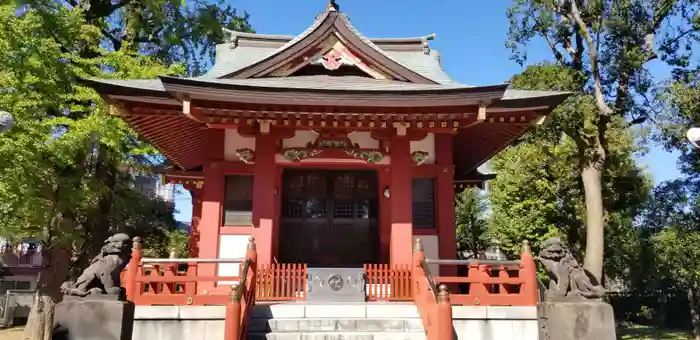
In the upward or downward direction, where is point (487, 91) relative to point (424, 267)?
upward

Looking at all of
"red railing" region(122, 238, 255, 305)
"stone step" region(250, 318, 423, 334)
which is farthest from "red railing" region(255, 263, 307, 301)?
"stone step" region(250, 318, 423, 334)

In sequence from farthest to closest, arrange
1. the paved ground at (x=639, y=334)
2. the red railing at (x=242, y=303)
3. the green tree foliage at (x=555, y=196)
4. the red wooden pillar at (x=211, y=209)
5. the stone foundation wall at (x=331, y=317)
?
the green tree foliage at (x=555, y=196), the paved ground at (x=639, y=334), the red wooden pillar at (x=211, y=209), the stone foundation wall at (x=331, y=317), the red railing at (x=242, y=303)

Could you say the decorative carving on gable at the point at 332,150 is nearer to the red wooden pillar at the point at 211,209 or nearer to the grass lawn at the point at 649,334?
the red wooden pillar at the point at 211,209

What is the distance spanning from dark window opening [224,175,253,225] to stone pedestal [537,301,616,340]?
6663mm

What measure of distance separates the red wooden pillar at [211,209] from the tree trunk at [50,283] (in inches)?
327

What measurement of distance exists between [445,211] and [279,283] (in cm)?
422

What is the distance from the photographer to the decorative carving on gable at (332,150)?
11.4 metres

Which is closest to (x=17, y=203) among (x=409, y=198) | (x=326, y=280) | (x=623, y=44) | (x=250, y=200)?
(x=250, y=200)

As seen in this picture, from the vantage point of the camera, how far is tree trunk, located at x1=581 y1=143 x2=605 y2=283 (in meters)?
17.9

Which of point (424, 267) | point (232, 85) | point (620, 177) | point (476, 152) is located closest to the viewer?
point (424, 267)

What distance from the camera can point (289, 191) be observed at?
13477 mm

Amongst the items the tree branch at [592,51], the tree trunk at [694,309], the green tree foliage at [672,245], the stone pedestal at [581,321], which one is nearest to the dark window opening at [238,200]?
the stone pedestal at [581,321]

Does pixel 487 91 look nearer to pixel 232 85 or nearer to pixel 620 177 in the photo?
pixel 232 85

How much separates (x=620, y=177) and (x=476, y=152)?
13.3 meters
